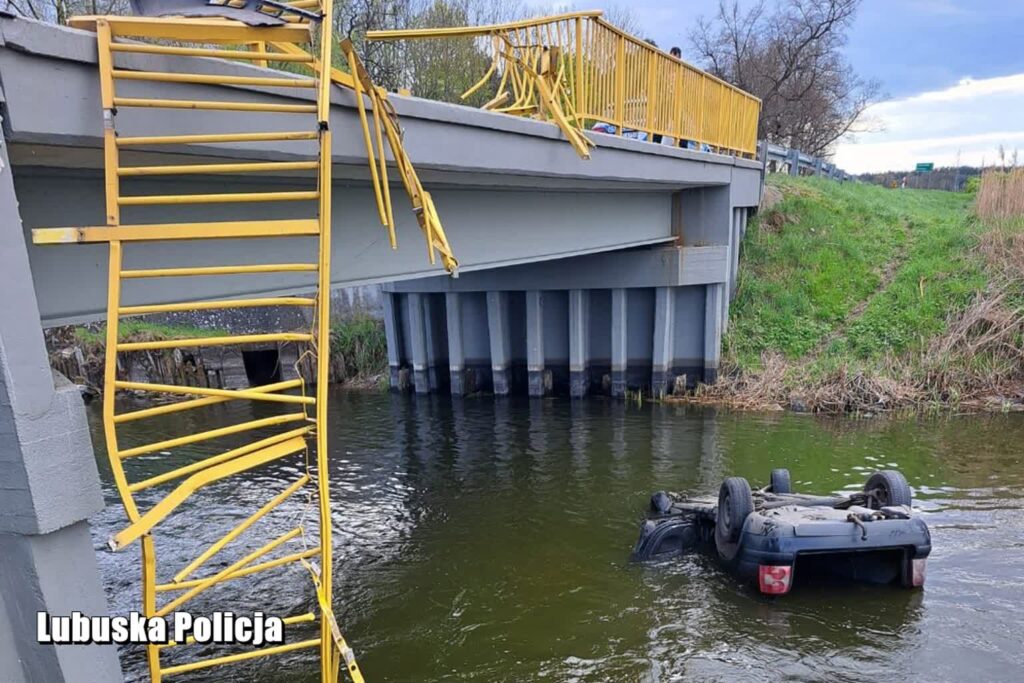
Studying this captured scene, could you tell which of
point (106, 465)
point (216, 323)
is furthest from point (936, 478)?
point (216, 323)

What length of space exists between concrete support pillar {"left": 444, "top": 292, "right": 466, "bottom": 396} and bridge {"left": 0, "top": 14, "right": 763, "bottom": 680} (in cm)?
4

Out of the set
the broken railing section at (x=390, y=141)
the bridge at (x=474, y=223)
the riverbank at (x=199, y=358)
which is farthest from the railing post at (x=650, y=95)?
the riverbank at (x=199, y=358)

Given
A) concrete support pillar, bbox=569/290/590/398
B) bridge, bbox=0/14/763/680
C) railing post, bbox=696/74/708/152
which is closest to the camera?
bridge, bbox=0/14/763/680

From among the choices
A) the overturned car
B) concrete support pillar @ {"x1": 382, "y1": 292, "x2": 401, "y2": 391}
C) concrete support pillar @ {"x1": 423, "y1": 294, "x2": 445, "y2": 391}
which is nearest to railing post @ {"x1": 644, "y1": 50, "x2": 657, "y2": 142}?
the overturned car

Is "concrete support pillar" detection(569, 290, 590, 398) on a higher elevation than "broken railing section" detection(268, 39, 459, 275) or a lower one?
lower

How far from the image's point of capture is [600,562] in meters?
7.06

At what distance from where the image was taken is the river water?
543 cm

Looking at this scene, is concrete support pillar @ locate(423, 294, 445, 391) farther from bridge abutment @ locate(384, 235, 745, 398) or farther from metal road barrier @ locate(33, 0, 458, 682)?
metal road barrier @ locate(33, 0, 458, 682)

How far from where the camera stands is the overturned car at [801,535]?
19.3 ft

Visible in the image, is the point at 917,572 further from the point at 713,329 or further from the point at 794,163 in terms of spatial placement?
the point at 794,163

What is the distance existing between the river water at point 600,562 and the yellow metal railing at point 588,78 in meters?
4.42

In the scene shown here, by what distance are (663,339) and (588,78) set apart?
245 inches

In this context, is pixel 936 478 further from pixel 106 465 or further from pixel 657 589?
pixel 106 465

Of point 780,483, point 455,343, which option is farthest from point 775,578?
point 455,343
